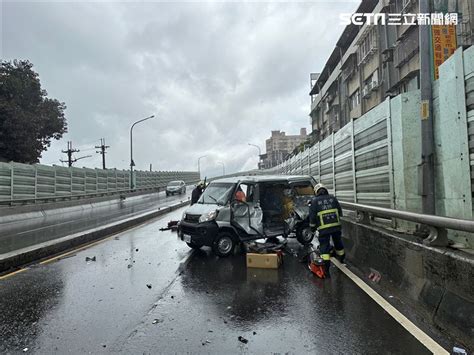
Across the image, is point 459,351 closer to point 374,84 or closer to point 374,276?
point 374,276

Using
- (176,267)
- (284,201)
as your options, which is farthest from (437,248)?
Answer: (284,201)

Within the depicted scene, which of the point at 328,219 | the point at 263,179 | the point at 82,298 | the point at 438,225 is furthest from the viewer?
the point at 263,179

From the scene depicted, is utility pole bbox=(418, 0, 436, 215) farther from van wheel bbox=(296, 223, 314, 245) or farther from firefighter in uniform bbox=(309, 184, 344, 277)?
van wheel bbox=(296, 223, 314, 245)

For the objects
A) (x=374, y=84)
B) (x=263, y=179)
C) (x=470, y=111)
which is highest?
(x=374, y=84)

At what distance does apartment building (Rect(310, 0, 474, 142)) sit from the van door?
835cm

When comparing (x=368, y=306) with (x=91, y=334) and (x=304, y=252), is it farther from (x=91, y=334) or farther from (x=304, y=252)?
(x=304, y=252)

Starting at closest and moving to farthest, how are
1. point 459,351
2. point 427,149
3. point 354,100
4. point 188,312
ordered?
point 459,351 → point 188,312 → point 427,149 → point 354,100

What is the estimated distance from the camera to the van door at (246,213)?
927 centimetres

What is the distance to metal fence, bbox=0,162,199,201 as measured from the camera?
74.4ft

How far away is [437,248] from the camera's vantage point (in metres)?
4.82

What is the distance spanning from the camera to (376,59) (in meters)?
33.2

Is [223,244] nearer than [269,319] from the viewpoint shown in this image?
No

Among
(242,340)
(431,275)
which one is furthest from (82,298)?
(431,275)
